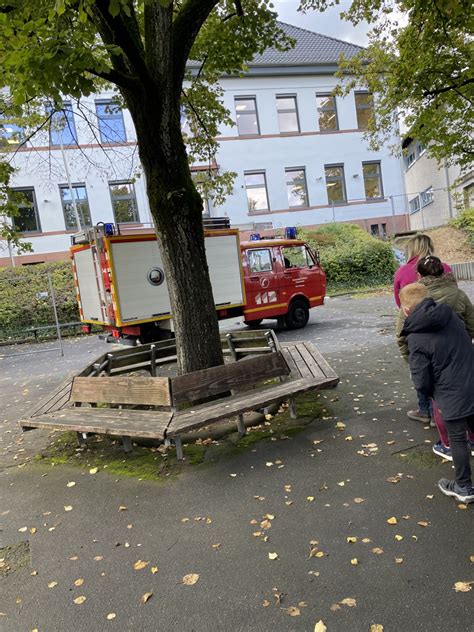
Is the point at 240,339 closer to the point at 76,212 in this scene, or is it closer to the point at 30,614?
the point at 30,614

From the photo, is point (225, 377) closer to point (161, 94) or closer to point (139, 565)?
point (139, 565)

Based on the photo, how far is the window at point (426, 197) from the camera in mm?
25366

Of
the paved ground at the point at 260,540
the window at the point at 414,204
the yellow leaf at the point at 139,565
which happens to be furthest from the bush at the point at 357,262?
the yellow leaf at the point at 139,565

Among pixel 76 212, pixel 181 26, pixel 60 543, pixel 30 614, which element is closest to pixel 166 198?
pixel 181 26

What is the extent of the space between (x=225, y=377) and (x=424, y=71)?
741 centimetres

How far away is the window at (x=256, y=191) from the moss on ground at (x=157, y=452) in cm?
1954

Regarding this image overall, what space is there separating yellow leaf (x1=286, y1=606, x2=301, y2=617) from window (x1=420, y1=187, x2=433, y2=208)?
85.0ft

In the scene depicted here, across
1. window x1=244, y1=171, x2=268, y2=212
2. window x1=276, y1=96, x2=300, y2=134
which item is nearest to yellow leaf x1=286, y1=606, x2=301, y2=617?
window x1=244, y1=171, x2=268, y2=212

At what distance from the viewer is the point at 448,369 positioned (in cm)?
320

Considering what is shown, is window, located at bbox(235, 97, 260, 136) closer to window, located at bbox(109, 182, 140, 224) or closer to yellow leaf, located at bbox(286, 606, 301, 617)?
window, located at bbox(109, 182, 140, 224)

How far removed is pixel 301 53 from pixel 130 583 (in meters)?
27.2

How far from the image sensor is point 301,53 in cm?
2480

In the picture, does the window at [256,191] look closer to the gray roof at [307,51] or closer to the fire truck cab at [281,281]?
the gray roof at [307,51]

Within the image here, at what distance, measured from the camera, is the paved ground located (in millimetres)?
2518
